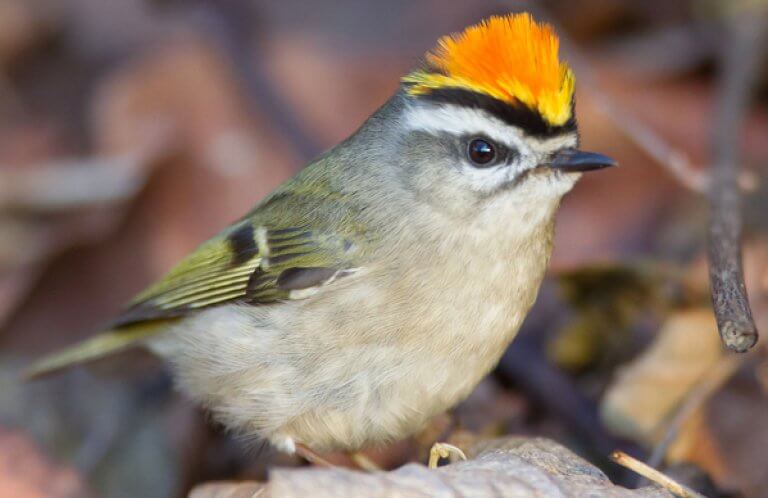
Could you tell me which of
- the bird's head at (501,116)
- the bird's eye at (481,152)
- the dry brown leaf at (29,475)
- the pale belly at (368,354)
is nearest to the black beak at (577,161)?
the bird's head at (501,116)

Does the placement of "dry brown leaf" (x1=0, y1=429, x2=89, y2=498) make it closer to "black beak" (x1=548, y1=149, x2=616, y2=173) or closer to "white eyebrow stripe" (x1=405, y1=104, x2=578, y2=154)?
"white eyebrow stripe" (x1=405, y1=104, x2=578, y2=154)

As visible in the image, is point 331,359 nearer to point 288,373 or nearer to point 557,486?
point 288,373

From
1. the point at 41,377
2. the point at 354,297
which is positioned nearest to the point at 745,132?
the point at 354,297

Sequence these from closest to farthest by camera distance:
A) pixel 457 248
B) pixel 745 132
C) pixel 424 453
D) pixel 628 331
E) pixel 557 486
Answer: pixel 557 486, pixel 457 248, pixel 424 453, pixel 628 331, pixel 745 132

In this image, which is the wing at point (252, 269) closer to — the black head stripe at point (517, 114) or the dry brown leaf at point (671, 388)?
the black head stripe at point (517, 114)

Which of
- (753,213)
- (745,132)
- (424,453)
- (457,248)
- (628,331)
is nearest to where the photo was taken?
(457,248)

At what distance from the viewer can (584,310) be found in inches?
156

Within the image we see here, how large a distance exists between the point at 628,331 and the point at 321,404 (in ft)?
4.61

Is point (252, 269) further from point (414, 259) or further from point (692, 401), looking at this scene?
point (692, 401)

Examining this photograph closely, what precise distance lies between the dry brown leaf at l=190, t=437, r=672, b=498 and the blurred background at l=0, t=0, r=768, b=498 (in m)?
0.53

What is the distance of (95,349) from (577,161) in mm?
2014

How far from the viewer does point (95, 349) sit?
12.7ft

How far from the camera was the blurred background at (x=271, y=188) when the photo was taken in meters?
3.48

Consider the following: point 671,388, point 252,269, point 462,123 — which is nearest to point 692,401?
point 671,388
